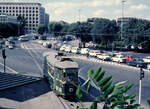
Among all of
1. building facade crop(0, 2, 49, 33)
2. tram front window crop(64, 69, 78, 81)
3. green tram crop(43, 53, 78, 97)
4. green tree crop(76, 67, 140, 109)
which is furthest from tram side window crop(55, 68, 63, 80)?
building facade crop(0, 2, 49, 33)

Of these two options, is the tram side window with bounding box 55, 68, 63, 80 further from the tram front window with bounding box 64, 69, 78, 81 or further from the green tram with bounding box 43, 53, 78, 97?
the tram front window with bounding box 64, 69, 78, 81

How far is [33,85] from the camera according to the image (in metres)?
22.6

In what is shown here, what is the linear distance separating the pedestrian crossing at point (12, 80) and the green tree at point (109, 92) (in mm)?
19521

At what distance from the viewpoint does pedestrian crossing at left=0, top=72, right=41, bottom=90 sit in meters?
21.2

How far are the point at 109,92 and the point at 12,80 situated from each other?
21.6 metres

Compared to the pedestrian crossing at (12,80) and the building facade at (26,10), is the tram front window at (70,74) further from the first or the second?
the building facade at (26,10)

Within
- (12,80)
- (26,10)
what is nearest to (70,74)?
(12,80)

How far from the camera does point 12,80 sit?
22.5 metres

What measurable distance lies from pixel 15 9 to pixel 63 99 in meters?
142

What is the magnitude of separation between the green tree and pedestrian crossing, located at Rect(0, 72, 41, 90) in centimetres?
1952

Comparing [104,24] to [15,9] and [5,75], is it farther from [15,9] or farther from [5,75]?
[15,9]

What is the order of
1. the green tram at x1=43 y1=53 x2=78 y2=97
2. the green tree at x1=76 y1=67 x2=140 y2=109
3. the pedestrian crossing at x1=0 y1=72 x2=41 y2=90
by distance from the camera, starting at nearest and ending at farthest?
the green tree at x1=76 y1=67 x2=140 y2=109
the green tram at x1=43 y1=53 x2=78 y2=97
the pedestrian crossing at x1=0 y1=72 x2=41 y2=90

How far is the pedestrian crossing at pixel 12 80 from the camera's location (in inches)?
835

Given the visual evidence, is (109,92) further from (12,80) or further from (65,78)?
(12,80)
